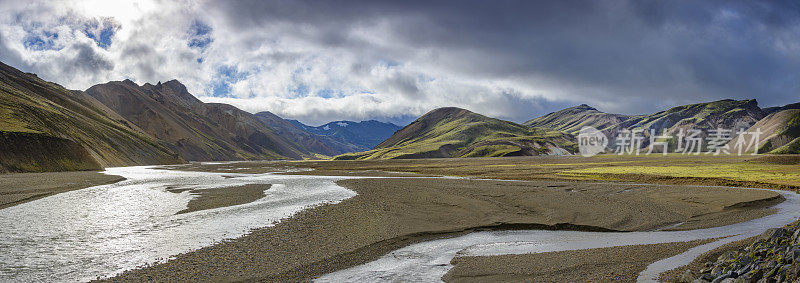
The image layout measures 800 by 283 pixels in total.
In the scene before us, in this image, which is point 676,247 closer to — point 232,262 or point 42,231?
point 232,262

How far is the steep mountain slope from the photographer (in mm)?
81812

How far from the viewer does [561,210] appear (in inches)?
1100

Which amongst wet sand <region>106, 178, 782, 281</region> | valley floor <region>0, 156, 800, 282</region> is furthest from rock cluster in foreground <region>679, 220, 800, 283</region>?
wet sand <region>106, 178, 782, 281</region>

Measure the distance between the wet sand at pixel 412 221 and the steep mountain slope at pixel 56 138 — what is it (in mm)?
88154

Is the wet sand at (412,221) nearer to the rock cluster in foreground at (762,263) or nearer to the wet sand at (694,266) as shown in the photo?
the wet sand at (694,266)

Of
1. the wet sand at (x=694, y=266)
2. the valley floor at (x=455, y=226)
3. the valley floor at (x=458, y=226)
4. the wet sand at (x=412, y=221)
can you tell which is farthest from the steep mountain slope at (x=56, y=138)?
the wet sand at (x=694, y=266)

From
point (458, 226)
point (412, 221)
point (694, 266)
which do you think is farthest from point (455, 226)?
point (694, 266)

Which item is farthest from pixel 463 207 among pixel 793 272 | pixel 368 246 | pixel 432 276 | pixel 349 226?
pixel 793 272

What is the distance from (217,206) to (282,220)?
10.3 meters

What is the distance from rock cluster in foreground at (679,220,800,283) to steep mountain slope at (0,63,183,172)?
106477 millimetres

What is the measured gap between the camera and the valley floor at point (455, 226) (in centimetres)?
1405

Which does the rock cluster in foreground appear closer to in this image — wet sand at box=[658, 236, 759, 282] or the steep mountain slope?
wet sand at box=[658, 236, 759, 282]

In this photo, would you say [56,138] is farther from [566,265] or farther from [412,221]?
[566,265]

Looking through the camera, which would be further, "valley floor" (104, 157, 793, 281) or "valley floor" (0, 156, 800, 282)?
"valley floor" (104, 157, 793, 281)
